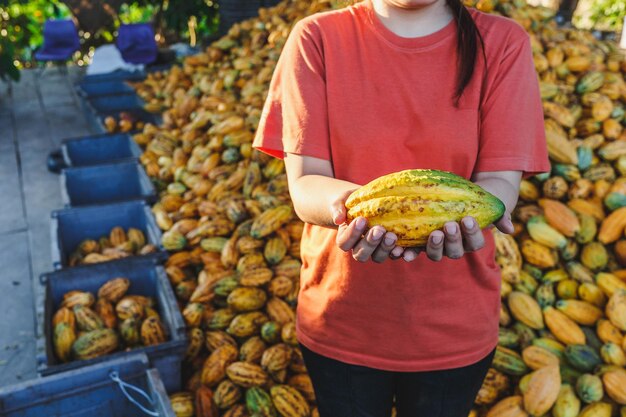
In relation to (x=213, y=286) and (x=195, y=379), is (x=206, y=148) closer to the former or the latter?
(x=213, y=286)

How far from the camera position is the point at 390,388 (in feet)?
5.32

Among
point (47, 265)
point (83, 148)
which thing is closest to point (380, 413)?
point (47, 265)

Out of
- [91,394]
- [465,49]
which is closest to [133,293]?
[91,394]

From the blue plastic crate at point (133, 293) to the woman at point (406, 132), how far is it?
1.45 meters

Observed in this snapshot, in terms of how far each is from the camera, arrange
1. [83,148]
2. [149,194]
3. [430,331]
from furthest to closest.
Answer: [83,148]
[149,194]
[430,331]

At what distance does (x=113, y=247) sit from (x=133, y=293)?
627 millimetres

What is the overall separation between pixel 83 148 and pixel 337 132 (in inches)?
175

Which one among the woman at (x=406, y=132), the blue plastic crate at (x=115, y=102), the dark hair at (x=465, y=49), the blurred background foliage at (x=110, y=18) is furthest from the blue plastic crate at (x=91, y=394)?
the blurred background foliage at (x=110, y=18)

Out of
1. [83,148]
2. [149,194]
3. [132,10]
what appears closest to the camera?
[149,194]

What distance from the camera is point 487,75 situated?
1383 mm

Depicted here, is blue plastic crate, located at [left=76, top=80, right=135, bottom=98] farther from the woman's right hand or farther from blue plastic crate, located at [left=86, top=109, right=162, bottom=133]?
the woman's right hand

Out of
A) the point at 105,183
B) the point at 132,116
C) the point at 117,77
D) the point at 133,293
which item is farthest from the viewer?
the point at 117,77

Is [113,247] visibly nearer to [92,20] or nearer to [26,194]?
[26,194]

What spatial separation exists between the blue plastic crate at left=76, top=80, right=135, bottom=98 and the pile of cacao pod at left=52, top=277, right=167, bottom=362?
402cm
